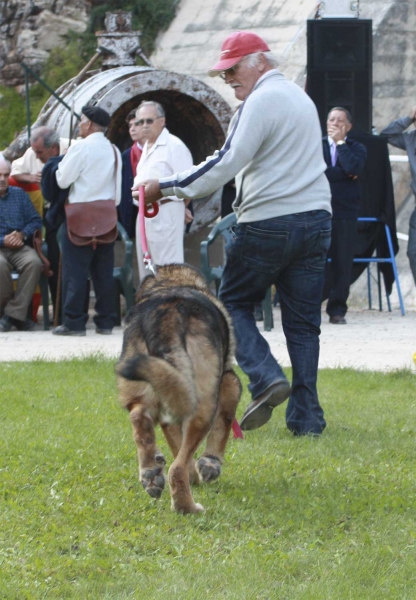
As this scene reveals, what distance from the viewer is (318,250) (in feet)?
19.7

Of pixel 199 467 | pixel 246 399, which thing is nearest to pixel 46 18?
pixel 246 399

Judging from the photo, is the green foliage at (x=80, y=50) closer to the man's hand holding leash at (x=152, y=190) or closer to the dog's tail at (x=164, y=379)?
the man's hand holding leash at (x=152, y=190)

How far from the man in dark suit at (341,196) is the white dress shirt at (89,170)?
227 cm

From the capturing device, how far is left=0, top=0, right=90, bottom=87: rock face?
2605 centimetres

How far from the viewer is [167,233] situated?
419 inches

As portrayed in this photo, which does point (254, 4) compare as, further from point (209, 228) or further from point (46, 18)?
point (209, 228)

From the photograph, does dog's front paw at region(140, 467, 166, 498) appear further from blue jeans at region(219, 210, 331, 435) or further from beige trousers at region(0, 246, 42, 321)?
beige trousers at region(0, 246, 42, 321)

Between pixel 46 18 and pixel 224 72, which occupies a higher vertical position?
pixel 46 18

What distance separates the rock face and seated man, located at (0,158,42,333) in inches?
604

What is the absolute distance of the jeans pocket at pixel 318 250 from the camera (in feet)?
19.6

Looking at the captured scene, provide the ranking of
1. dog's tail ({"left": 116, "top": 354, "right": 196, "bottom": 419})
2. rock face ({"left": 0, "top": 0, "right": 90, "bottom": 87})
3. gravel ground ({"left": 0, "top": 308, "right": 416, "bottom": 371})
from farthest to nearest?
rock face ({"left": 0, "top": 0, "right": 90, "bottom": 87}) → gravel ground ({"left": 0, "top": 308, "right": 416, "bottom": 371}) → dog's tail ({"left": 116, "top": 354, "right": 196, "bottom": 419})

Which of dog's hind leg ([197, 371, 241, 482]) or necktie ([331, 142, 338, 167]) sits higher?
necktie ([331, 142, 338, 167])

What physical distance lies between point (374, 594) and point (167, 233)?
7223mm

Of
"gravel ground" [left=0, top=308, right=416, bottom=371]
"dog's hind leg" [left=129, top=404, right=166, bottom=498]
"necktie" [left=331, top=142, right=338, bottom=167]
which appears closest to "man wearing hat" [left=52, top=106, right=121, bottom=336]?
"gravel ground" [left=0, top=308, right=416, bottom=371]
